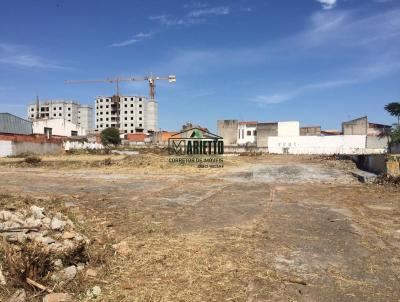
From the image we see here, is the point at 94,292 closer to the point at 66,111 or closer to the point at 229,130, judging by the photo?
the point at 229,130

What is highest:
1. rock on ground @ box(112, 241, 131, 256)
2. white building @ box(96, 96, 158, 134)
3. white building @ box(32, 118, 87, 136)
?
white building @ box(96, 96, 158, 134)

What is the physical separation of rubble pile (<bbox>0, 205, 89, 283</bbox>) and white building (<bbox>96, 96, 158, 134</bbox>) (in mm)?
121636

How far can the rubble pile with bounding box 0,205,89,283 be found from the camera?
4168mm

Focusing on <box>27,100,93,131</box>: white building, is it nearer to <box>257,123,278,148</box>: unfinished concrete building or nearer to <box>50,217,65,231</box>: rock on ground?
<box>257,123,278,148</box>: unfinished concrete building

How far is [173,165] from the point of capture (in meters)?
25.7

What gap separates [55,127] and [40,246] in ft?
220

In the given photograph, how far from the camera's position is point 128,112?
128125 mm

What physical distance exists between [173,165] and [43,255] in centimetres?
2139

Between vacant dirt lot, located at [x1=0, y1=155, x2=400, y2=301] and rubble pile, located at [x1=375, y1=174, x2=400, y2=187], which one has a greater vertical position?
rubble pile, located at [x1=375, y1=174, x2=400, y2=187]

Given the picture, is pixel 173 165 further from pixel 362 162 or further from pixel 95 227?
pixel 95 227

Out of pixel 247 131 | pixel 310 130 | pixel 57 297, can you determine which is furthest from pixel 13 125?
pixel 247 131

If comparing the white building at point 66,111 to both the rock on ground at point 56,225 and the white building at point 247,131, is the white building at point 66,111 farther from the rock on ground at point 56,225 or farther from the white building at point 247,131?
the rock on ground at point 56,225

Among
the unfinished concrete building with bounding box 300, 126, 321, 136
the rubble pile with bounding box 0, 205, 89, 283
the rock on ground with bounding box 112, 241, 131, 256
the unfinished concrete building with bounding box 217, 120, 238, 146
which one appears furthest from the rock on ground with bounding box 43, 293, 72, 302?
the unfinished concrete building with bounding box 300, 126, 321, 136

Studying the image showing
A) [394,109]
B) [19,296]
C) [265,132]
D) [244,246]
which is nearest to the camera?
[19,296]
